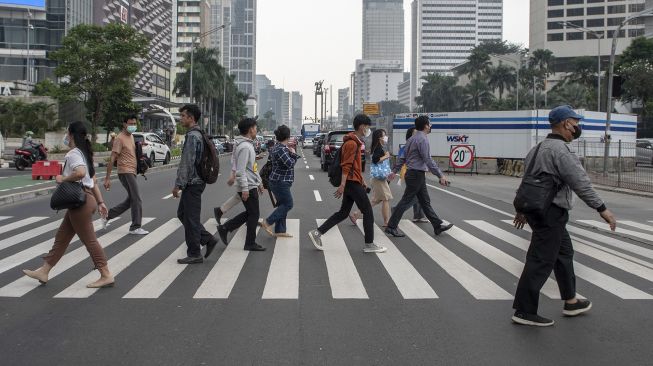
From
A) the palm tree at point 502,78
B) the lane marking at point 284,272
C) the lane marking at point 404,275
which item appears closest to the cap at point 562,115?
the lane marking at point 404,275

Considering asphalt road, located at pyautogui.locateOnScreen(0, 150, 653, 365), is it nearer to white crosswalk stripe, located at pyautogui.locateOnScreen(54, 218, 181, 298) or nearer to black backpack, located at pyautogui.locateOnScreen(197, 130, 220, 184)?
white crosswalk stripe, located at pyautogui.locateOnScreen(54, 218, 181, 298)

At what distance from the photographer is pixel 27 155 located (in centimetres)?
2680

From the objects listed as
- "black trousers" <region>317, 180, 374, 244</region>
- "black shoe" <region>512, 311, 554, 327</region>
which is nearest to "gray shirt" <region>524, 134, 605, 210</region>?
"black shoe" <region>512, 311, 554, 327</region>

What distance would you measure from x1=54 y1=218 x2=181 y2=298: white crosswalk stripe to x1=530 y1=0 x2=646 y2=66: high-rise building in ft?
335

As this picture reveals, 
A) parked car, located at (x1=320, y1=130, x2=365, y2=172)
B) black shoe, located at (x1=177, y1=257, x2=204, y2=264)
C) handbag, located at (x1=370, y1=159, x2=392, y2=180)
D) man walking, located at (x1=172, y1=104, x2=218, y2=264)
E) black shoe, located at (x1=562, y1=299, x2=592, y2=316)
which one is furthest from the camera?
parked car, located at (x1=320, y1=130, x2=365, y2=172)

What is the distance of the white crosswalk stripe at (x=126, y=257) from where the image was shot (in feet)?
21.5

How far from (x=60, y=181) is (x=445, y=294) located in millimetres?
3909

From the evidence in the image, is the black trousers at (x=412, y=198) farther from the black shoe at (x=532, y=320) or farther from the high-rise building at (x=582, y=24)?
the high-rise building at (x=582, y=24)

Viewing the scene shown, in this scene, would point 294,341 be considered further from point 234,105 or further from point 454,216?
point 234,105

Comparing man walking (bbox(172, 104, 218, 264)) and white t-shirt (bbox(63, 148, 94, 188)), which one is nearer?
white t-shirt (bbox(63, 148, 94, 188))

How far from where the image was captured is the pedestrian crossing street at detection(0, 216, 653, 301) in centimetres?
670

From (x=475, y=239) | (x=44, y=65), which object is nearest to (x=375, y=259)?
(x=475, y=239)

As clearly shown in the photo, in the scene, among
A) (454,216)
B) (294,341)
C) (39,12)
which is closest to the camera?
(294,341)

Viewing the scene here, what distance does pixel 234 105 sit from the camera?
105875mm
